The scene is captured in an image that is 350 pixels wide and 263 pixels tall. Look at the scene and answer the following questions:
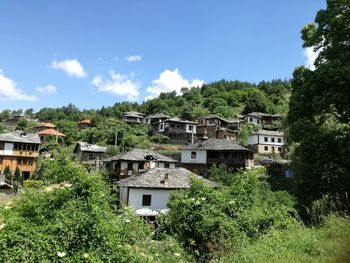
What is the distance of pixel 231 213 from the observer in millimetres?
11125

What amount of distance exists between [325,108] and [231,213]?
7.06 m

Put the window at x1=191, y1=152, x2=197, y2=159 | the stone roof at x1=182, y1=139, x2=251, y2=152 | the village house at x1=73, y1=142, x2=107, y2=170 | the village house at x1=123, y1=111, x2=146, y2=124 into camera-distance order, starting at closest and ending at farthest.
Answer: the stone roof at x1=182, y1=139, x2=251, y2=152 → the window at x1=191, y1=152, x2=197, y2=159 → the village house at x1=73, y1=142, x2=107, y2=170 → the village house at x1=123, y1=111, x2=146, y2=124

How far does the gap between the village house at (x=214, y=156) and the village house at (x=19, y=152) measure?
20943 mm

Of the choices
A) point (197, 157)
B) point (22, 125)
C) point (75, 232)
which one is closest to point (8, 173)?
point (197, 157)

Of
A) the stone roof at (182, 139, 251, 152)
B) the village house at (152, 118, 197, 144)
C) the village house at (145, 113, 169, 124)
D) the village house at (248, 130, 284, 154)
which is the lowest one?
the stone roof at (182, 139, 251, 152)

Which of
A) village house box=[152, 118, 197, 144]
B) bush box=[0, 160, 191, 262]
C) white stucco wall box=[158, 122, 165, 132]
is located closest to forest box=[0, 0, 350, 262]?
bush box=[0, 160, 191, 262]

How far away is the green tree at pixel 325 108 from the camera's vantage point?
561 inches

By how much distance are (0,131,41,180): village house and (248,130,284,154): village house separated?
116 ft

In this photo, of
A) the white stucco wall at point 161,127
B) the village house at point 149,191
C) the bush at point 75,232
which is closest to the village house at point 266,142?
the white stucco wall at point 161,127

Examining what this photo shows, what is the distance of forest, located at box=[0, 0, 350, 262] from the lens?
6.90m

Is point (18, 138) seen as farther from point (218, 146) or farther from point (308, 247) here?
point (308, 247)

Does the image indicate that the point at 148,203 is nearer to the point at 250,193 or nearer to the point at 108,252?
the point at 250,193

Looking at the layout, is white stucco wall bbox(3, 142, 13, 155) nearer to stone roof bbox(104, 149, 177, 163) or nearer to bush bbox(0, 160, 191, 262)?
stone roof bbox(104, 149, 177, 163)

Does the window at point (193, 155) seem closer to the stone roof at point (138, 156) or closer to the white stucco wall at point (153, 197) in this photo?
the stone roof at point (138, 156)
